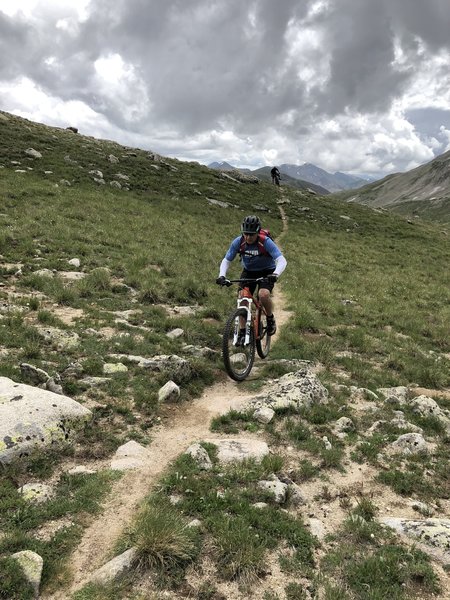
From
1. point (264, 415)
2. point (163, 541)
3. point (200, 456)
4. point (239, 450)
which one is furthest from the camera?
point (264, 415)

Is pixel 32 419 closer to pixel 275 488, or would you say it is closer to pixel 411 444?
pixel 275 488

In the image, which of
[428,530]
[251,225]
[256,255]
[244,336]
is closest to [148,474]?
[428,530]

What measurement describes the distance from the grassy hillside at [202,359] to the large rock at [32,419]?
28cm

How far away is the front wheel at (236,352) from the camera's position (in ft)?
33.5

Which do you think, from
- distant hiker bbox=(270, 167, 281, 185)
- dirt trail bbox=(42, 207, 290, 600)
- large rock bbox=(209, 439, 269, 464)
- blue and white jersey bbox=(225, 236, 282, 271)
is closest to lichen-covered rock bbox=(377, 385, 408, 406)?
dirt trail bbox=(42, 207, 290, 600)

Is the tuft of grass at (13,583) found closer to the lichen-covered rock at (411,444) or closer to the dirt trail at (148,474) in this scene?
the dirt trail at (148,474)

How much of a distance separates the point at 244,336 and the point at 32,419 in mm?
5643

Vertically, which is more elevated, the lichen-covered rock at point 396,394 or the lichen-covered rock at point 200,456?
the lichen-covered rock at point 396,394

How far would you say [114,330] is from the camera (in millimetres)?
12148

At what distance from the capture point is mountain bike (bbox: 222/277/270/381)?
1045cm

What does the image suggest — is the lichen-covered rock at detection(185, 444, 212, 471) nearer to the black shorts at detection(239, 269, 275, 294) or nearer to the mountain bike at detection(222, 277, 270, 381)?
the mountain bike at detection(222, 277, 270, 381)

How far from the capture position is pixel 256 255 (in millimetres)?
11828

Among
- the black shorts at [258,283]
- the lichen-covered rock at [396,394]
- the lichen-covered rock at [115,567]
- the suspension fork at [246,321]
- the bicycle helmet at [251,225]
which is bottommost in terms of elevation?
the lichen-covered rock at [115,567]

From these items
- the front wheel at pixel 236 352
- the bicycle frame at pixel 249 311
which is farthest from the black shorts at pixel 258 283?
the front wheel at pixel 236 352
